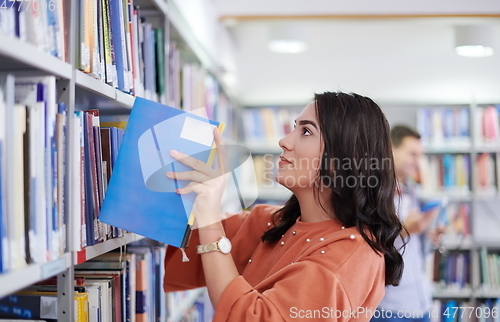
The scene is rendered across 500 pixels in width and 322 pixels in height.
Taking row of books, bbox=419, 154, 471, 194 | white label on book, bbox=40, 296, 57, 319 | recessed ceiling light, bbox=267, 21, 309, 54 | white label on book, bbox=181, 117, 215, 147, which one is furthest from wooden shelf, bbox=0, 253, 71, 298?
row of books, bbox=419, 154, 471, 194

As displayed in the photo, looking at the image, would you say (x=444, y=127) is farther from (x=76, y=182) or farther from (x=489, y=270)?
(x=76, y=182)

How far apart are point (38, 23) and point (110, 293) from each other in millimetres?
678

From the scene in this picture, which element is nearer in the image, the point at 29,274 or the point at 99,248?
the point at 29,274

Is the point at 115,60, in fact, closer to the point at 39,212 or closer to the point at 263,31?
the point at 39,212

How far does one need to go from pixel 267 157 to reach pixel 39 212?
3.34 metres

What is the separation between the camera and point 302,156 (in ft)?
4.14

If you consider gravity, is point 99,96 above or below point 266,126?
below

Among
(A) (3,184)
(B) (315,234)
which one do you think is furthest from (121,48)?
(B) (315,234)

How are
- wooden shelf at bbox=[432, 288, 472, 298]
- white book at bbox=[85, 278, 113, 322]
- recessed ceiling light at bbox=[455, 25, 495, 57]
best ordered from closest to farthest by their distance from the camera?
white book at bbox=[85, 278, 113, 322] < recessed ceiling light at bbox=[455, 25, 495, 57] < wooden shelf at bbox=[432, 288, 472, 298]

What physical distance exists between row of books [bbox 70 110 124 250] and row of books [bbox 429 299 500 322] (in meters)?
3.14

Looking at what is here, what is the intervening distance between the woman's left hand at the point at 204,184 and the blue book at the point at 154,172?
0.05ft

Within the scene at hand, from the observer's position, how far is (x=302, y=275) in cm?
107

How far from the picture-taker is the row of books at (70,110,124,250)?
3.14ft

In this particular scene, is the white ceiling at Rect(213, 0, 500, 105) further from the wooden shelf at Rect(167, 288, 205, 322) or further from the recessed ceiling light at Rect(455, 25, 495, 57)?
the wooden shelf at Rect(167, 288, 205, 322)
